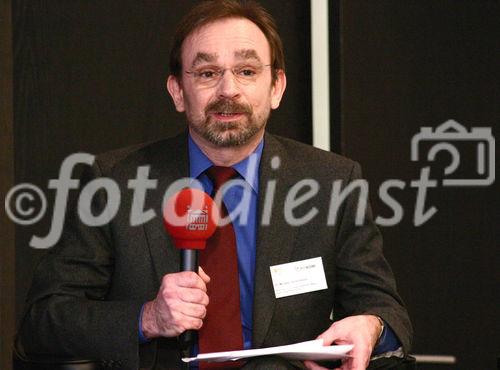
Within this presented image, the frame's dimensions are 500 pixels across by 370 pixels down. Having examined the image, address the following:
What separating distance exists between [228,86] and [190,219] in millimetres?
608

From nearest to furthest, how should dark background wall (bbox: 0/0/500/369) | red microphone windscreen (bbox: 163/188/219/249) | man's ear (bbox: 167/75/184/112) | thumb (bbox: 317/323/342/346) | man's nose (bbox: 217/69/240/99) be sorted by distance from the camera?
red microphone windscreen (bbox: 163/188/219/249), thumb (bbox: 317/323/342/346), man's nose (bbox: 217/69/240/99), man's ear (bbox: 167/75/184/112), dark background wall (bbox: 0/0/500/369)

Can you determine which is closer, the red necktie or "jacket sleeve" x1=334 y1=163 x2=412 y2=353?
the red necktie

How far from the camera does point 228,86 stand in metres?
2.57

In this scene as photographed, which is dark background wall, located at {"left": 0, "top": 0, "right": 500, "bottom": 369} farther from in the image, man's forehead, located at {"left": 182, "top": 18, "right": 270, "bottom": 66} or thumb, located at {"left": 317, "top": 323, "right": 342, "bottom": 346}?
thumb, located at {"left": 317, "top": 323, "right": 342, "bottom": 346}

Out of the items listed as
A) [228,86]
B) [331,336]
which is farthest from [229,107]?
[331,336]

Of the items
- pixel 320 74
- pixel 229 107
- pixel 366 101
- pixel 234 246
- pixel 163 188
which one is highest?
pixel 320 74

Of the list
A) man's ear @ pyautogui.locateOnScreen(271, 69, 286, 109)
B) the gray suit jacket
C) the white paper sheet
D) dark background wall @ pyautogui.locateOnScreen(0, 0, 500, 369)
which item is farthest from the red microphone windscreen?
dark background wall @ pyautogui.locateOnScreen(0, 0, 500, 369)

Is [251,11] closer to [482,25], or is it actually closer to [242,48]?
[242,48]

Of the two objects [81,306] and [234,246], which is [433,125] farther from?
[81,306]

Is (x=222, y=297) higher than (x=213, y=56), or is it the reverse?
(x=213, y=56)

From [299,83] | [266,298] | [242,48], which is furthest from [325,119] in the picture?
[266,298]

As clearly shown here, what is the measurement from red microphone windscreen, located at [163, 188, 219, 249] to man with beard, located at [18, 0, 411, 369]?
0.33 meters

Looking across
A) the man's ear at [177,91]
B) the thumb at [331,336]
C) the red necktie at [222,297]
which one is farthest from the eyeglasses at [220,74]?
the thumb at [331,336]

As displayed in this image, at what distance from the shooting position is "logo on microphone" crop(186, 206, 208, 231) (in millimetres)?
2066
